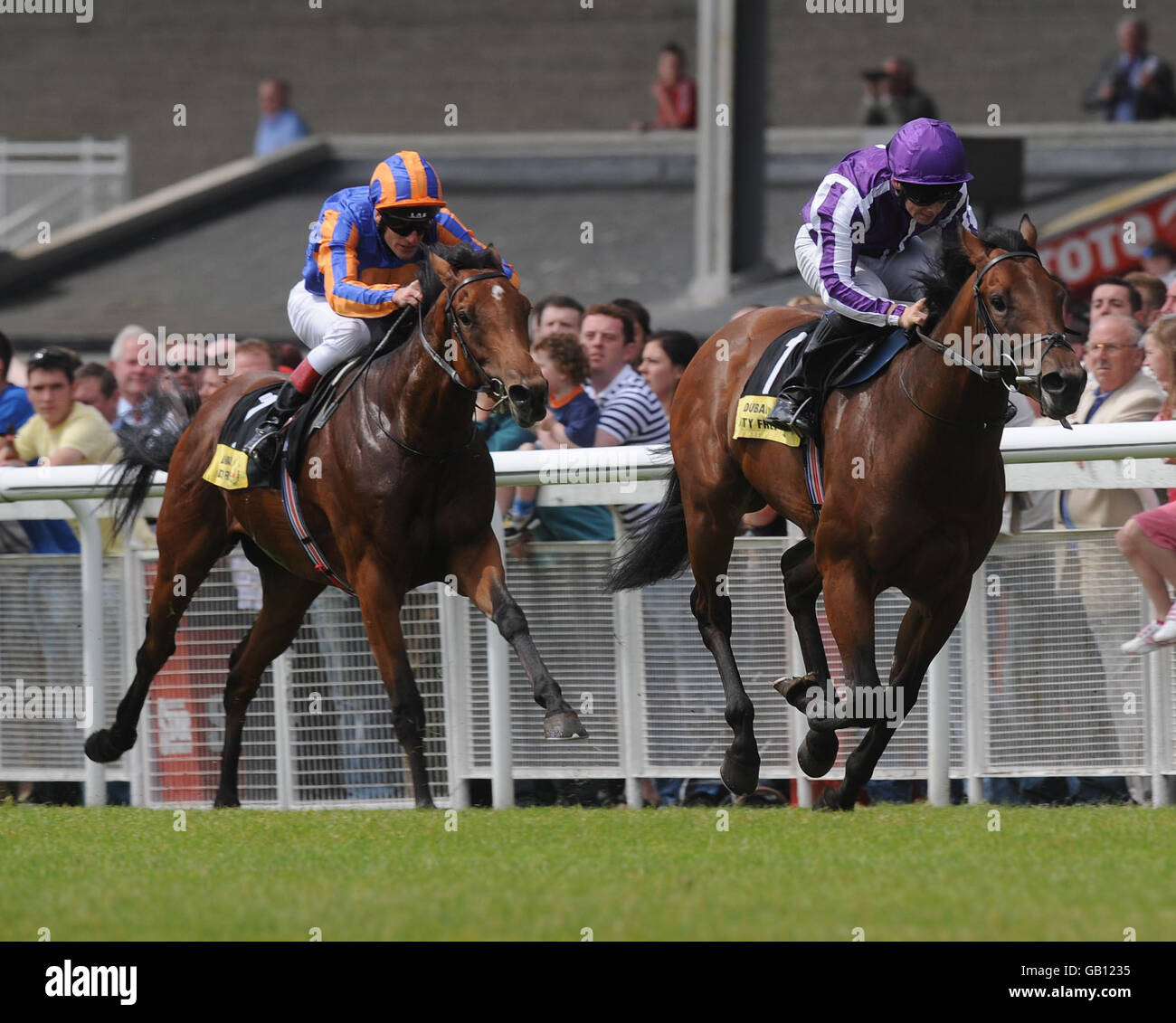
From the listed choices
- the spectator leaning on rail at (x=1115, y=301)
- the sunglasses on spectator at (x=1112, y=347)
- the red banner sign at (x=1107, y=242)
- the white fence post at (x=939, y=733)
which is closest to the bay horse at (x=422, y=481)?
the white fence post at (x=939, y=733)

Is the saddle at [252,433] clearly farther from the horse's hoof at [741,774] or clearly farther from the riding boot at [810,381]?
the horse's hoof at [741,774]

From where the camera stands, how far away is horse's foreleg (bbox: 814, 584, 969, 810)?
604 cm

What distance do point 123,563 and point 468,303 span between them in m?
2.30

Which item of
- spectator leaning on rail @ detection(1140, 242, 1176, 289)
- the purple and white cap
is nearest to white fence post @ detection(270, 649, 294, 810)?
the purple and white cap

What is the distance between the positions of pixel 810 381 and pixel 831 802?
1396 millimetres

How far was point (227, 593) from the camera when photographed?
7988mm

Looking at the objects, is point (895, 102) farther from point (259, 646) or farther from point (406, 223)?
point (259, 646)

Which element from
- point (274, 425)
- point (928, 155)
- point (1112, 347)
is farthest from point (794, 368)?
point (274, 425)

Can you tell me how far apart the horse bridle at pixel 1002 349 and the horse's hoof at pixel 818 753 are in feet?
3.77

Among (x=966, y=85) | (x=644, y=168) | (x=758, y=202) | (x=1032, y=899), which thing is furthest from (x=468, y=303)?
(x=966, y=85)

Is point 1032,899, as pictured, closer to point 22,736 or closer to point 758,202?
point 22,736

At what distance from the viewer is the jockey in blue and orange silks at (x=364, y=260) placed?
22.1 ft

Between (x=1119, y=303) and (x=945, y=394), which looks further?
(x=1119, y=303)

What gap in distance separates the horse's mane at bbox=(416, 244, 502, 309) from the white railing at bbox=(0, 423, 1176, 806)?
0.82 metres
